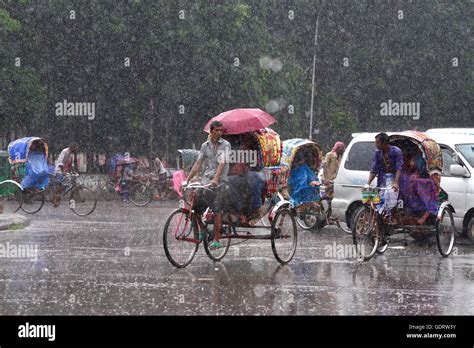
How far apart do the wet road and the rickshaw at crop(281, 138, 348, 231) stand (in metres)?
1.94

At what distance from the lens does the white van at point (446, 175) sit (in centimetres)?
1709

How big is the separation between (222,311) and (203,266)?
3771 millimetres

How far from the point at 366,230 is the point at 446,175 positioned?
13.0ft

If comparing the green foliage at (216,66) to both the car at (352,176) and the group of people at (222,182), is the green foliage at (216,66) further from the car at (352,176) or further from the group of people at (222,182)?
the group of people at (222,182)

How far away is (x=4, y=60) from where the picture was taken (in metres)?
38.9

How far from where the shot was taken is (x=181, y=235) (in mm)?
12938

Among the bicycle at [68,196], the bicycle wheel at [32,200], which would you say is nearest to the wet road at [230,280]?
the bicycle at [68,196]

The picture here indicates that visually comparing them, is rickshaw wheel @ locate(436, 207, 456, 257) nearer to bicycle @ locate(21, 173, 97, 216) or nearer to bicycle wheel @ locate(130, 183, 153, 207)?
bicycle @ locate(21, 173, 97, 216)

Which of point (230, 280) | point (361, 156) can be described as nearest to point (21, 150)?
point (361, 156)

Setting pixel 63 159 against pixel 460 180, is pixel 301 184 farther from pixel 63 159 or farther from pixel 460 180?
pixel 63 159

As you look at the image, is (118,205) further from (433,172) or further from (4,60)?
(433,172)

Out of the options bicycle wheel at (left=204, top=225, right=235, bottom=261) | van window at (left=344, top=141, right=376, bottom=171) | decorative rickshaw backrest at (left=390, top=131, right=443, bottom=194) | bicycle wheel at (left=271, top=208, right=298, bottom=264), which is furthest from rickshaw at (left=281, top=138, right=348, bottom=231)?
bicycle wheel at (left=204, top=225, right=235, bottom=261)

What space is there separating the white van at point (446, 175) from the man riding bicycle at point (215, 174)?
17.8ft

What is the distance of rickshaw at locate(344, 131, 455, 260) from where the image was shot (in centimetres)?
1412
